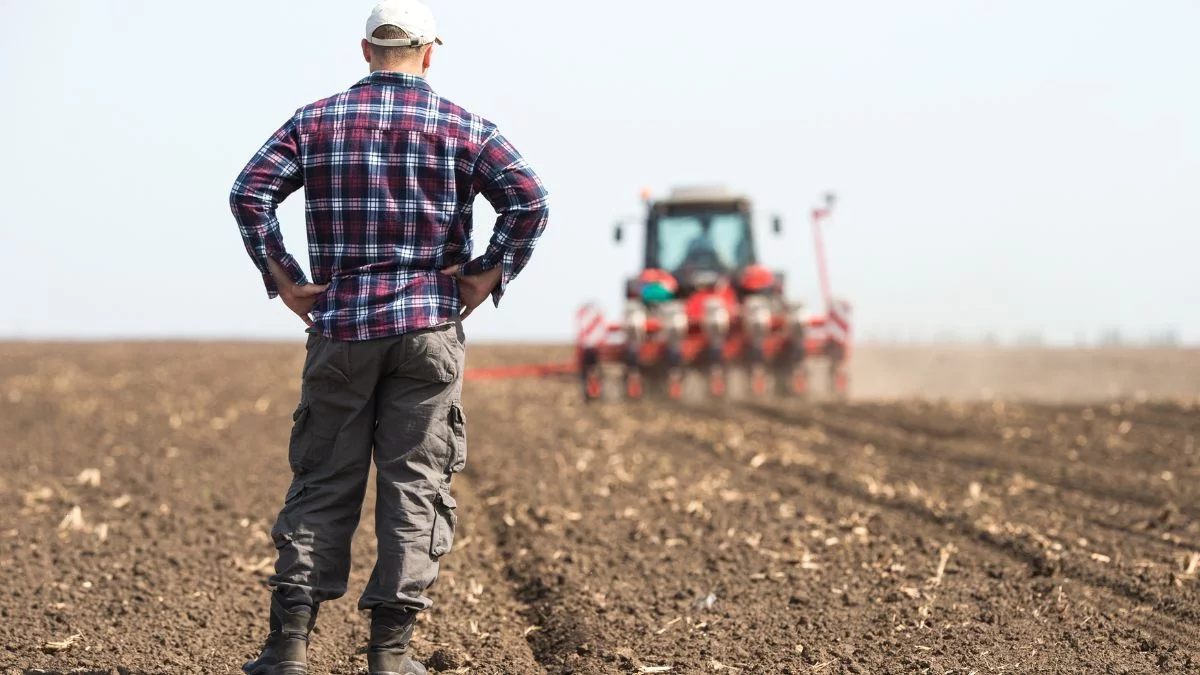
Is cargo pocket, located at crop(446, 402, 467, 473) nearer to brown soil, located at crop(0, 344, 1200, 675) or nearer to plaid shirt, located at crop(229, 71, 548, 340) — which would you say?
plaid shirt, located at crop(229, 71, 548, 340)

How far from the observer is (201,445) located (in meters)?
11.2

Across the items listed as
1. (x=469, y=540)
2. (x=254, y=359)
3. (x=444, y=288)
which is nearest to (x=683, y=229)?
(x=469, y=540)

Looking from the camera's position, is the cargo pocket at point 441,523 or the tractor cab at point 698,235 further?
the tractor cab at point 698,235

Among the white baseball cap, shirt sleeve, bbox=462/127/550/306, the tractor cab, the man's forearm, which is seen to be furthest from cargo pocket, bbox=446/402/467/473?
the tractor cab

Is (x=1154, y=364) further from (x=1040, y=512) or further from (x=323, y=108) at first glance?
(x=323, y=108)

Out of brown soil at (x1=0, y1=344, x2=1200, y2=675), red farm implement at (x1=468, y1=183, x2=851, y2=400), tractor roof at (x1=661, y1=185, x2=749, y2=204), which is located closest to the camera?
brown soil at (x1=0, y1=344, x2=1200, y2=675)

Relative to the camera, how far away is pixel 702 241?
17.3 metres

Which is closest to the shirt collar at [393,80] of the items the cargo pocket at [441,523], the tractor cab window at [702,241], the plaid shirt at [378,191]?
the plaid shirt at [378,191]

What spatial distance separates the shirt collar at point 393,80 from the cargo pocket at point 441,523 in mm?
1132

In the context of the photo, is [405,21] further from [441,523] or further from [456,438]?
[441,523]

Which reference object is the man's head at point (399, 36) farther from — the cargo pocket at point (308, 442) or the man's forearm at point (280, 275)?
the cargo pocket at point (308, 442)

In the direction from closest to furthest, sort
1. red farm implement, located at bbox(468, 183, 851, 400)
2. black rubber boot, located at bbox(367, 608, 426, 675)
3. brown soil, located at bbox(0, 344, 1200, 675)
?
1. black rubber boot, located at bbox(367, 608, 426, 675)
2. brown soil, located at bbox(0, 344, 1200, 675)
3. red farm implement, located at bbox(468, 183, 851, 400)

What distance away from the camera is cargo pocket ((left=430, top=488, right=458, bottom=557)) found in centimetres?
376

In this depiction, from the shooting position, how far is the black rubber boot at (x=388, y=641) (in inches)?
147
